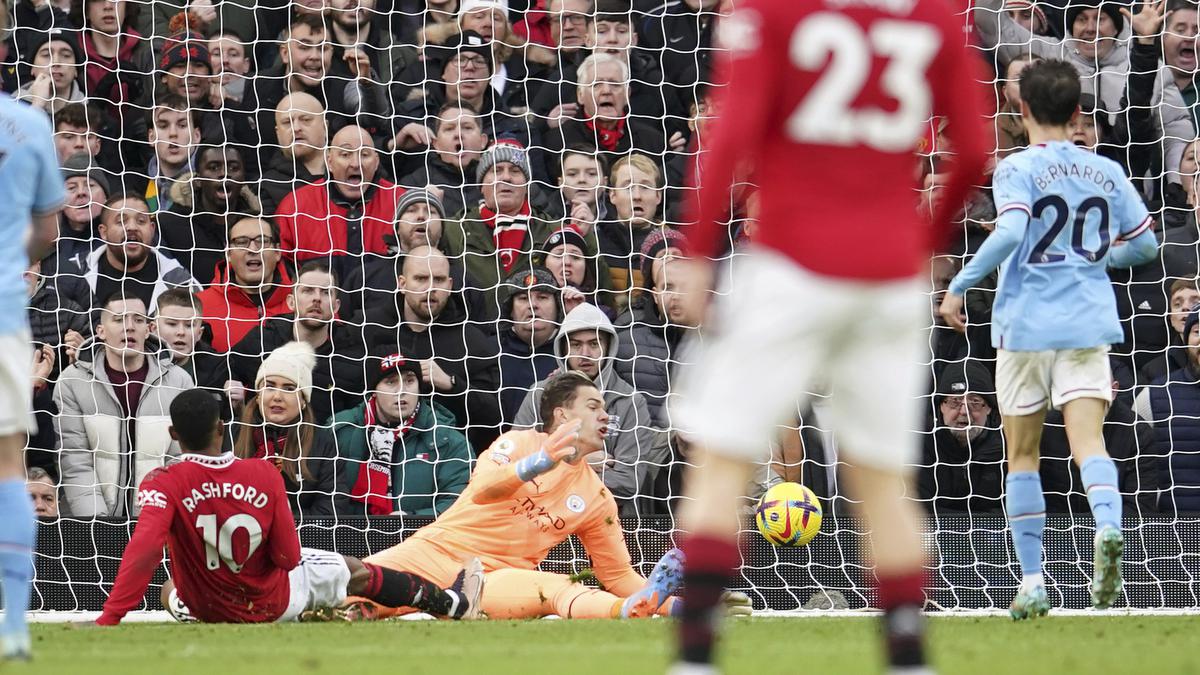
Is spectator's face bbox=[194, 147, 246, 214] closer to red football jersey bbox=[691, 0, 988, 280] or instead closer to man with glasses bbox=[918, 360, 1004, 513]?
man with glasses bbox=[918, 360, 1004, 513]

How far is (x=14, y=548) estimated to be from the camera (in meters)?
4.73

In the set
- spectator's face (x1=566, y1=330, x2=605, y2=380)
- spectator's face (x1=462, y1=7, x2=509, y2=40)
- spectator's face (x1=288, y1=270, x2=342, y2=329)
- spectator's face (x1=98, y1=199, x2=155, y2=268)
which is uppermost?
spectator's face (x1=462, y1=7, x2=509, y2=40)

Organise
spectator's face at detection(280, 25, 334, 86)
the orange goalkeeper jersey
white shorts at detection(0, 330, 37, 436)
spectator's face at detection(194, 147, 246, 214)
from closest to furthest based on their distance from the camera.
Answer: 1. white shorts at detection(0, 330, 37, 436)
2. the orange goalkeeper jersey
3. spectator's face at detection(194, 147, 246, 214)
4. spectator's face at detection(280, 25, 334, 86)

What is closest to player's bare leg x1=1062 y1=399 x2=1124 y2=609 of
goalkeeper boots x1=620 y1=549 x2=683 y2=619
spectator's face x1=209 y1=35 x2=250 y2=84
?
goalkeeper boots x1=620 y1=549 x2=683 y2=619

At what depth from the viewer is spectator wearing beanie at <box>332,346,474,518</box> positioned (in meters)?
8.70

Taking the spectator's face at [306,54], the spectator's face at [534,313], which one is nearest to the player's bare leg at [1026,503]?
the spectator's face at [534,313]

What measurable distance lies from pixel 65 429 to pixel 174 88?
2376 mm

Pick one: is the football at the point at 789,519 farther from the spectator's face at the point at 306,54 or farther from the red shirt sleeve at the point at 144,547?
the spectator's face at the point at 306,54

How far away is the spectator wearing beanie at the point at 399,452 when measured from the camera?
28.6 ft

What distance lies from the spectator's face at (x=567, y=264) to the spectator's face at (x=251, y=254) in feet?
5.32

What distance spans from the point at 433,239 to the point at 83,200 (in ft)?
6.76

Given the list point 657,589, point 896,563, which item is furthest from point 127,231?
point 896,563

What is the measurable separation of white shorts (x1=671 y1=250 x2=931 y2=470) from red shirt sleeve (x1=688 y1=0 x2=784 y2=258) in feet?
0.54

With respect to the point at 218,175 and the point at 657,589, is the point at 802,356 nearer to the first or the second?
the point at 657,589
